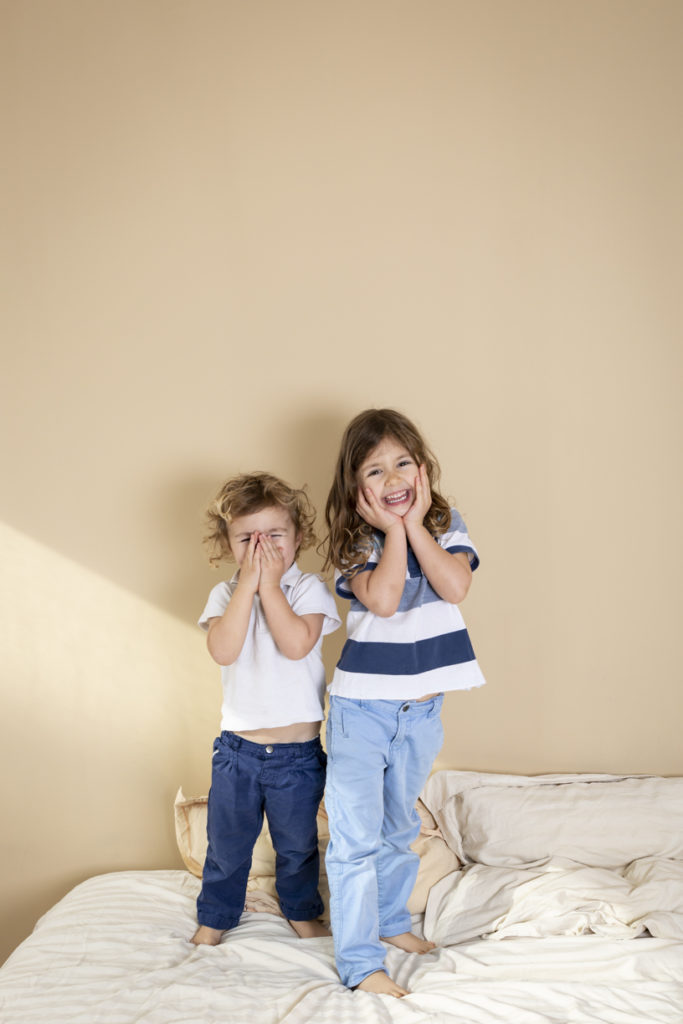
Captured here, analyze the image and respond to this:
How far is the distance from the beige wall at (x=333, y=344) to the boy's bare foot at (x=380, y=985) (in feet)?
2.14

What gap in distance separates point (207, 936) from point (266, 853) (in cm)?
25

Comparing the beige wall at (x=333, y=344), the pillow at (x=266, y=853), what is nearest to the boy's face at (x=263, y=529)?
the beige wall at (x=333, y=344)

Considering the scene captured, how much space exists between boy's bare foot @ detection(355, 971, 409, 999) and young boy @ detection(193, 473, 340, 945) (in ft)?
0.83

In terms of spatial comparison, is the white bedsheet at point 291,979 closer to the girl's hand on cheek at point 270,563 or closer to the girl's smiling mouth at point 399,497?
the girl's hand on cheek at point 270,563

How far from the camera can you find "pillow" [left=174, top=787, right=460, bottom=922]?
1.73 m

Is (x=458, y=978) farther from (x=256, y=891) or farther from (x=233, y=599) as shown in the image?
(x=233, y=599)

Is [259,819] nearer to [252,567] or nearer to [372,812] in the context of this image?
[372,812]

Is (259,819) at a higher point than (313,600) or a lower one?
lower

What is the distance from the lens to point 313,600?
165 cm

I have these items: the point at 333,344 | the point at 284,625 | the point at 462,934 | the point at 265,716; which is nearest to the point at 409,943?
the point at 462,934

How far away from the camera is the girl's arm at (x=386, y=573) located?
151 centimetres

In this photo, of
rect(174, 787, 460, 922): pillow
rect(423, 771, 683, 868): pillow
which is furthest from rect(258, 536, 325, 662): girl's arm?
rect(423, 771, 683, 868): pillow

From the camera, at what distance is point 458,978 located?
54.5 inches

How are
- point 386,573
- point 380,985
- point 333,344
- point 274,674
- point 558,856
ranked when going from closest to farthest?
point 380,985 → point 386,573 → point 274,674 → point 558,856 → point 333,344
